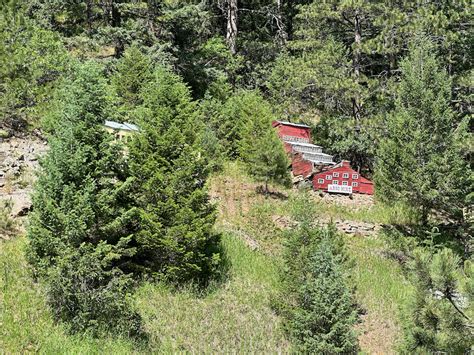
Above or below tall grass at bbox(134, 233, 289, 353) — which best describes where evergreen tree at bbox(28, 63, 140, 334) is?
above

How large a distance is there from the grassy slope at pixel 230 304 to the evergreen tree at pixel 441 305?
2.38 meters

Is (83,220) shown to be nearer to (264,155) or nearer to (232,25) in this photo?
(264,155)

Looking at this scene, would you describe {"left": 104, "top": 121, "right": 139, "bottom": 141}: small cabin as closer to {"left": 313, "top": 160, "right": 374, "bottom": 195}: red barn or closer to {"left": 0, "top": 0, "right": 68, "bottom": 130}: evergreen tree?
{"left": 0, "top": 0, "right": 68, "bottom": 130}: evergreen tree

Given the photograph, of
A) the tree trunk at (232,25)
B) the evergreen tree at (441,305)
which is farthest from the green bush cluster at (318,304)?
the tree trunk at (232,25)

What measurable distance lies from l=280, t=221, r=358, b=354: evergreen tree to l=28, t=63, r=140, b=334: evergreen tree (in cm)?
326

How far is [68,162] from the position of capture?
8.62 meters

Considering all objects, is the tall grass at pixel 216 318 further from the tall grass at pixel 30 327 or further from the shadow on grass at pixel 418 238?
the shadow on grass at pixel 418 238

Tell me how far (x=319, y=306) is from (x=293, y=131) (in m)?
14.0

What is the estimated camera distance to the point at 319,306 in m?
9.55

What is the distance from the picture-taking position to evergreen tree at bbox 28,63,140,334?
8.13m

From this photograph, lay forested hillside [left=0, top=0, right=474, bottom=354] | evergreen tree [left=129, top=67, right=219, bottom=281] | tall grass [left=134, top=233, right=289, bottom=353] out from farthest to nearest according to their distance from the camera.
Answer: evergreen tree [left=129, top=67, right=219, bottom=281], tall grass [left=134, top=233, right=289, bottom=353], forested hillside [left=0, top=0, right=474, bottom=354]

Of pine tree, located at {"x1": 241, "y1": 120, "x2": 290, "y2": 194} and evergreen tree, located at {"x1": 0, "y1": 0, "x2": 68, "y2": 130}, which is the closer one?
evergreen tree, located at {"x1": 0, "y1": 0, "x2": 68, "y2": 130}

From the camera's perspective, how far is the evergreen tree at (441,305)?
524 centimetres

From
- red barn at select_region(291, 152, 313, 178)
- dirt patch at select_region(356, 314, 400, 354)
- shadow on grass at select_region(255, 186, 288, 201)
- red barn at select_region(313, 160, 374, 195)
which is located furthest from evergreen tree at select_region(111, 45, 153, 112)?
dirt patch at select_region(356, 314, 400, 354)
